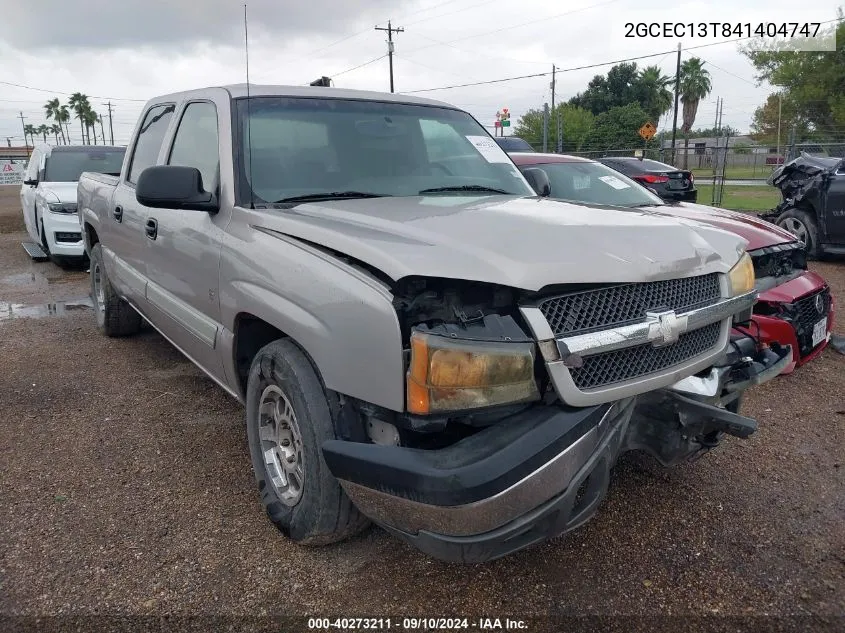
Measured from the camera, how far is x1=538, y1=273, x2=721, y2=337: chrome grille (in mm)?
2156

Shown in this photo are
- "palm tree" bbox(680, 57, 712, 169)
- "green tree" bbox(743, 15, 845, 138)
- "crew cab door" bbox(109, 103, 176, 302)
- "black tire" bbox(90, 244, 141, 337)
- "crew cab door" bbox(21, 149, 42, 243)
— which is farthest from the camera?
"palm tree" bbox(680, 57, 712, 169)

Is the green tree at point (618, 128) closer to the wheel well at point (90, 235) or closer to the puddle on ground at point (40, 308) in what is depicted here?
the puddle on ground at point (40, 308)

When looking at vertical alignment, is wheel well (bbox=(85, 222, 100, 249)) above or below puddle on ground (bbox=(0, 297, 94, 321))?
above

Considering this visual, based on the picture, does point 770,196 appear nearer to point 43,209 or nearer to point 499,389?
point 43,209

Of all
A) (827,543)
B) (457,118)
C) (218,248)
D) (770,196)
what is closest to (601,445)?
(827,543)

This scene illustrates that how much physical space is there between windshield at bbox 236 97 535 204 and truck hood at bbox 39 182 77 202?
7.19 m

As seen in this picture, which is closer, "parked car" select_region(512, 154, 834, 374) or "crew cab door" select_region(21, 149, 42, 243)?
"parked car" select_region(512, 154, 834, 374)

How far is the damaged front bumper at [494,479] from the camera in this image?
6.43ft

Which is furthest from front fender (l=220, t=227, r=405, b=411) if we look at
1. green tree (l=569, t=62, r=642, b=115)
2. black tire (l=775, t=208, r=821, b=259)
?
green tree (l=569, t=62, r=642, b=115)

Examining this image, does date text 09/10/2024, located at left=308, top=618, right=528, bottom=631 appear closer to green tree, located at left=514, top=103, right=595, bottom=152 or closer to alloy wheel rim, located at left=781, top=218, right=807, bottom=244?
alloy wheel rim, located at left=781, top=218, right=807, bottom=244

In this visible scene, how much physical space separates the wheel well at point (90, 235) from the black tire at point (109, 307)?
10 centimetres

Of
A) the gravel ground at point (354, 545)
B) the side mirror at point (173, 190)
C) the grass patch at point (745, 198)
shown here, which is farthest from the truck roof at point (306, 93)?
the grass patch at point (745, 198)

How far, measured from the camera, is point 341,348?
223cm

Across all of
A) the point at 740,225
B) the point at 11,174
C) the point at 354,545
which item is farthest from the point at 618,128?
the point at 354,545
